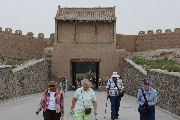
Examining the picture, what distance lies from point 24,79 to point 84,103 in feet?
52.3

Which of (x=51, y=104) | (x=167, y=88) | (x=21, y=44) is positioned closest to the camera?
(x=51, y=104)

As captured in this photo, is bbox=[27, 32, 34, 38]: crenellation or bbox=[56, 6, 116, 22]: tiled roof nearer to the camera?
bbox=[56, 6, 116, 22]: tiled roof

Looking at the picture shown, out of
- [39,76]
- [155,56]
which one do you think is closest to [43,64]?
[39,76]

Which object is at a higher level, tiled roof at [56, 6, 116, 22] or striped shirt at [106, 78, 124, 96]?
tiled roof at [56, 6, 116, 22]

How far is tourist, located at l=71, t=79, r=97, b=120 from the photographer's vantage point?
26.3 ft

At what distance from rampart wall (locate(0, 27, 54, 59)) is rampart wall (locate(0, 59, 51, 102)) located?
36.3 ft

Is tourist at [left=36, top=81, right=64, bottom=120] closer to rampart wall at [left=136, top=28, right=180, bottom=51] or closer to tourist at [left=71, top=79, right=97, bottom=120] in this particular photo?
tourist at [left=71, top=79, right=97, bottom=120]

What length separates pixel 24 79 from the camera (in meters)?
23.4

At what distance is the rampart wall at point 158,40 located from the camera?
42312 millimetres

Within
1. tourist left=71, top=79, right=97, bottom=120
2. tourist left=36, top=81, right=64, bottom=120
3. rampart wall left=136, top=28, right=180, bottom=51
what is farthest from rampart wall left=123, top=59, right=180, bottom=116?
rampart wall left=136, top=28, right=180, bottom=51

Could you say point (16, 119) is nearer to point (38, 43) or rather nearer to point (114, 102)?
point (114, 102)

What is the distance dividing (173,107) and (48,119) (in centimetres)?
634

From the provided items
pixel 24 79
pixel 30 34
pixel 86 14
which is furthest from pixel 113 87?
pixel 30 34

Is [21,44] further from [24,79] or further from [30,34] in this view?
[24,79]
